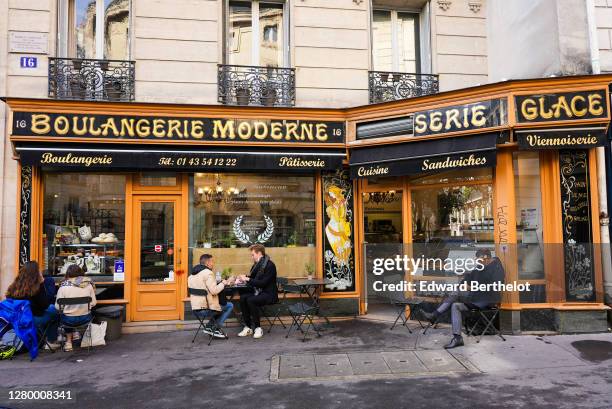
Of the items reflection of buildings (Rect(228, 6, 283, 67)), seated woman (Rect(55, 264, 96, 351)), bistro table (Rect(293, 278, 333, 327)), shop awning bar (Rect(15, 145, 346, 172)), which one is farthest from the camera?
reflection of buildings (Rect(228, 6, 283, 67))

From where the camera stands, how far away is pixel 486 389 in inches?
195

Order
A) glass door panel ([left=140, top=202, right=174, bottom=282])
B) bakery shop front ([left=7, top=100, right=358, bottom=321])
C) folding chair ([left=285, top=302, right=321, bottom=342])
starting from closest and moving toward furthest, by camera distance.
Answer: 1. folding chair ([left=285, top=302, right=321, bottom=342])
2. bakery shop front ([left=7, top=100, right=358, bottom=321])
3. glass door panel ([left=140, top=202, right=174, bottom=282])

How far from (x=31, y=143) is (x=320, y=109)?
506 centimetres

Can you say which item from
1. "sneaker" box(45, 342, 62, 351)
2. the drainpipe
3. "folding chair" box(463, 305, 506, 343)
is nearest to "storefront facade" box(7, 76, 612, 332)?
the drainpipe

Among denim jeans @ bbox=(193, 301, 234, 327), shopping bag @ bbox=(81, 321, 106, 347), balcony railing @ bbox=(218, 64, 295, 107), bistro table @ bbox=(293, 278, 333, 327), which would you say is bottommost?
shopping bag @ bbox=(81, 321, 106, 347)

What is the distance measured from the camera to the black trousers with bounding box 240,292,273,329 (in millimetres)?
7434

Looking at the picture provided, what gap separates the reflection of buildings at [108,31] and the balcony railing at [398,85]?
4844 mm

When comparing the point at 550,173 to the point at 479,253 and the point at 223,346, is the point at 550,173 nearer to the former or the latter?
the point at 479,253

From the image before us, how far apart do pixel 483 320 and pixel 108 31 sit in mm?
8460

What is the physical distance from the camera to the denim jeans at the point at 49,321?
6.69 meters

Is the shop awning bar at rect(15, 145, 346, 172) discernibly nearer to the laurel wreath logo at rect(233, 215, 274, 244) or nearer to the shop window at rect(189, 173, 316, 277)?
the shop window at rect(189, 173, 316, 277)

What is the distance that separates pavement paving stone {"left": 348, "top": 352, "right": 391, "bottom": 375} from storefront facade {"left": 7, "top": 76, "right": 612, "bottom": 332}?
7.60 ft

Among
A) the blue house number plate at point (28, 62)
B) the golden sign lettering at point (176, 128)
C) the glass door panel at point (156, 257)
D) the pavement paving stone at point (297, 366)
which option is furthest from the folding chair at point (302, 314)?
the blue house number plate at point (28, 62)

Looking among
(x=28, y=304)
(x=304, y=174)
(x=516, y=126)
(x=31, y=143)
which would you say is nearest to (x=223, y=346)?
(x=28, y=304)
